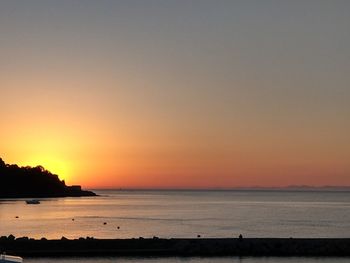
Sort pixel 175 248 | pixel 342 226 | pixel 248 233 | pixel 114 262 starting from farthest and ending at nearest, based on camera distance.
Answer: pixel 342 226 < pixel 248 233 < pixel 175 248 < pixel 114 262

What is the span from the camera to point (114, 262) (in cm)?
4325

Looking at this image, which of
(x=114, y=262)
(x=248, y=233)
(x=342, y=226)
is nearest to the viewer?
(x=114, y=262)

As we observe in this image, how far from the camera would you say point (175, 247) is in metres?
47.7

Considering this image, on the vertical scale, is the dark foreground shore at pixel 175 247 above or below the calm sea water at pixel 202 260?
above

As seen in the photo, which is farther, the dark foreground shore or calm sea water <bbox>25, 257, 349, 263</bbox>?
the dark foreground shore

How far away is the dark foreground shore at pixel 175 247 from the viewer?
4634 centimetres

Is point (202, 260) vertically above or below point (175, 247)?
below

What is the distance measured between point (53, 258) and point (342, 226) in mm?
64005

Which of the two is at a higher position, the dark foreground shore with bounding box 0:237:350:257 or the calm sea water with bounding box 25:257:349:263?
the dark foreground shore with bounding box 0:237:350:257

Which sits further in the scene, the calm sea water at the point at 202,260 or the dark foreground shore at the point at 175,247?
the dark foreground shore at the point at 175,247

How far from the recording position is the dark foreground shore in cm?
4634

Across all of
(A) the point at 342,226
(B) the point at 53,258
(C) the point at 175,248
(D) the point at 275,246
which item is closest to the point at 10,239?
(B) the point at 53,258

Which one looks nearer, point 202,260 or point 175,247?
point 202,260

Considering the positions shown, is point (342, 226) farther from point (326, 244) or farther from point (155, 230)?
point (326, 244)
